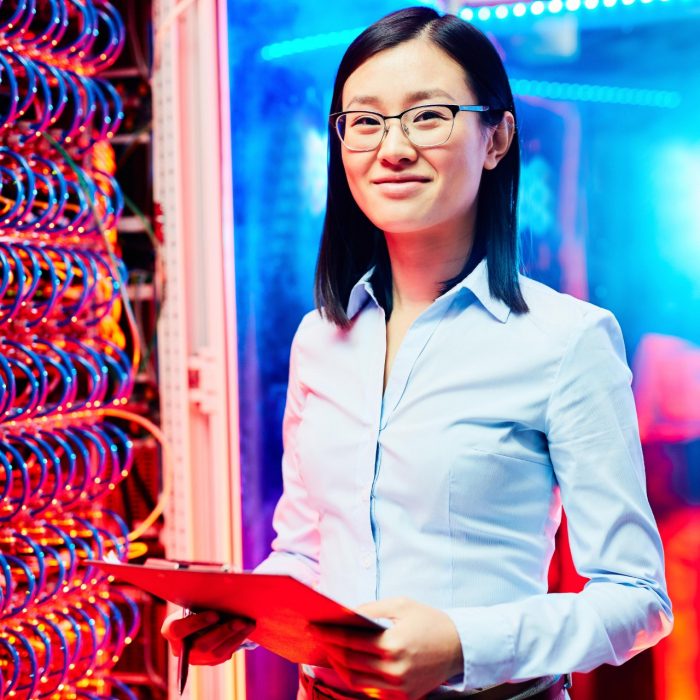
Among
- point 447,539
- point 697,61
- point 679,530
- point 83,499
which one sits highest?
point 697,61

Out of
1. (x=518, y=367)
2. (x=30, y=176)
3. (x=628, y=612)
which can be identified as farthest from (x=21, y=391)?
(x=628, y=612)

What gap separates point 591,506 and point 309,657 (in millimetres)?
406

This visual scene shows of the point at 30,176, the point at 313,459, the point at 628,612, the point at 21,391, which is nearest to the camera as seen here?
the point at 628,612

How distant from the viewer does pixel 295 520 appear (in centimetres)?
150

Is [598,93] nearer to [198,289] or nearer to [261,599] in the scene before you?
[198,289]

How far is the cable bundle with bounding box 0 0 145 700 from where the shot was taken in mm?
1690

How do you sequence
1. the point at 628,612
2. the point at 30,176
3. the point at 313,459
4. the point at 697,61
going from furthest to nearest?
the point at 697,61 → the point at 30,176 → the point at 313,459 → the point at 628,612

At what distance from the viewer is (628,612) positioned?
1107 millimetres

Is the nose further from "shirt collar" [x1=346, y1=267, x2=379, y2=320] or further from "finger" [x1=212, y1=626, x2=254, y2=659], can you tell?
"finger" [x1=212, y1=626, x2=254, y2=659]

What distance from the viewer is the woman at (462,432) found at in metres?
1.10

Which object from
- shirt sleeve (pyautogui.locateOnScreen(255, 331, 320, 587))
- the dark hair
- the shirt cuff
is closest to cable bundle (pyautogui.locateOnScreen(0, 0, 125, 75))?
the dark hair

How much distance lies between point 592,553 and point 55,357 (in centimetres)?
122

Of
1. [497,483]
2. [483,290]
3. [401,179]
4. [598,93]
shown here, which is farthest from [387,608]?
[598,93]

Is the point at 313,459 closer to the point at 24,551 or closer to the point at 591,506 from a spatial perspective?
the point at 591,506
